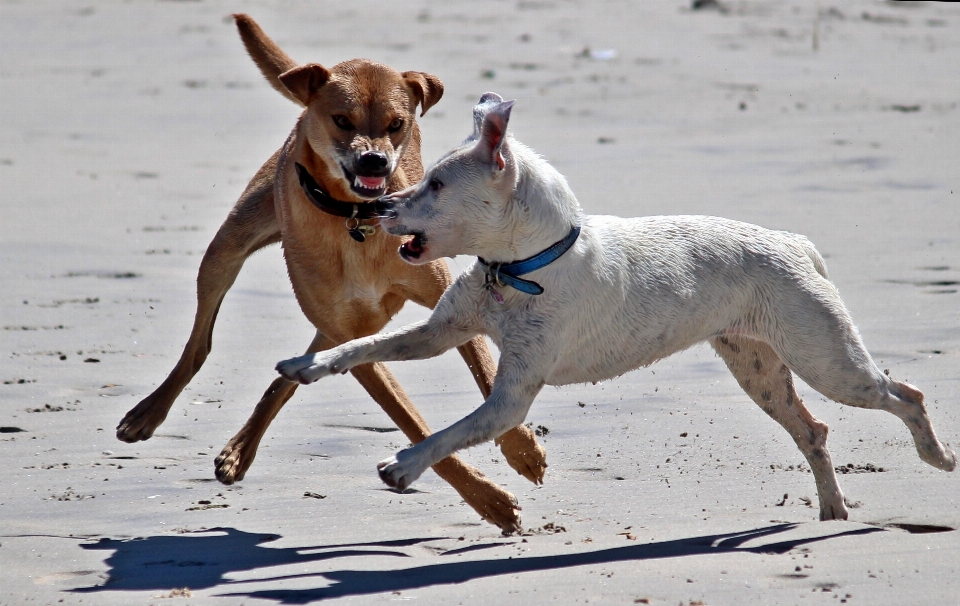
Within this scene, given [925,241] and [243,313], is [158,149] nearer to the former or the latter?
[243,313]

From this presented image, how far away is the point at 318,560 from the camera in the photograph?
15.5 feet

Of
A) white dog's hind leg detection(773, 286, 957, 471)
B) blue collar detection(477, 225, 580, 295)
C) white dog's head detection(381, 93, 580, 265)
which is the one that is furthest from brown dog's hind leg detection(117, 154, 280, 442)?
white dog's hind leg detection(773, 286, 957, 471)

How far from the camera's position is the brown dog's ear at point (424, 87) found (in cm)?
577

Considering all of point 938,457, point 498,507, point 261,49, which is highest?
point 261,49

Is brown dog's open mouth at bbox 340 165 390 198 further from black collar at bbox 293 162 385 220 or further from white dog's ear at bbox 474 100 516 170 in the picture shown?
white dog's ear at bbox 474 100 516 170

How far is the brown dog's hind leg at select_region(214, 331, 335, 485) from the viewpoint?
5.65m

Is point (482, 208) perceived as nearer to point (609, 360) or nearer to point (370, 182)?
point (609, 360)

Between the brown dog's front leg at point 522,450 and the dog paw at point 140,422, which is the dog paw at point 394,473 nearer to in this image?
the brown dog's front leg at point 522,450

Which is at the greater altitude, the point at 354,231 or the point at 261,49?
the point at 261,49

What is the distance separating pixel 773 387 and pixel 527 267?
1.27 meters

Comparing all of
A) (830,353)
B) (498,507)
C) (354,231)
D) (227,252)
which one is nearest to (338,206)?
(354,231)

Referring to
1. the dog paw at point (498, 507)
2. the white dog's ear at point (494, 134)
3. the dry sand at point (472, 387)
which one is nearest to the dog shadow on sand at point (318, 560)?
the dry sand at point (472, 387)

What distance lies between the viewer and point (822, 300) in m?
4.85

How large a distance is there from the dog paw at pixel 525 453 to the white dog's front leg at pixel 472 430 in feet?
2.52
